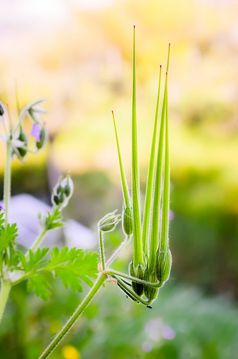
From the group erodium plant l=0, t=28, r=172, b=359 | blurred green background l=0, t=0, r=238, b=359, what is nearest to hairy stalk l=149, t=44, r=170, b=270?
erodium plant l=0, t=28, r=172, b=359

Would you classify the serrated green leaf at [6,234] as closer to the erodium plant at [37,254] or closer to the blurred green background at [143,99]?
the erodium plant at [37,254]

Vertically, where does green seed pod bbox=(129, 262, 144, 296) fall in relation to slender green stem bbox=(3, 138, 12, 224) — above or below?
below

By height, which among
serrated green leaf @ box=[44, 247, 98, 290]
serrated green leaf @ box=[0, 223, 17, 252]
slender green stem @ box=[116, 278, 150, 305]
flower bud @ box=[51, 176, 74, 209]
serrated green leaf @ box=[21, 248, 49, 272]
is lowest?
serrated green leaf @ box=[44, 247, 98, 290]

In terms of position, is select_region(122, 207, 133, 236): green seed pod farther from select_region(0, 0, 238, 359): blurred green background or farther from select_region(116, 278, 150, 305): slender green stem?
select_region(0, 0, 238, 359): blurred green background

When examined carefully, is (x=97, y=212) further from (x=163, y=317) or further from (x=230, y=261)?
(x=163, y=317)

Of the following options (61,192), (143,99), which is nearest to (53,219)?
(61,192)

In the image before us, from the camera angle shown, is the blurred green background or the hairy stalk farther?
the blurred green background
